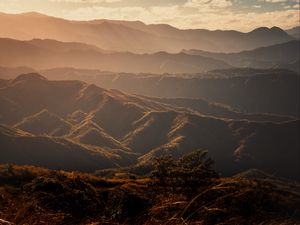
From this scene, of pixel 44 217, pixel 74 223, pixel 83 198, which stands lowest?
pixel 83 198

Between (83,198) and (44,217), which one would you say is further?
(83,198)

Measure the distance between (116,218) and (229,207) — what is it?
2.27 m

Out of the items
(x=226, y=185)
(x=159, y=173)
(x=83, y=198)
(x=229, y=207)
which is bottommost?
(x=159, y=173)

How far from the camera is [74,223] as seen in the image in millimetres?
5891

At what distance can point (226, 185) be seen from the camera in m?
5.02

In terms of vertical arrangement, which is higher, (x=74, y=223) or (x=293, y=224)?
(x=293, y=224)

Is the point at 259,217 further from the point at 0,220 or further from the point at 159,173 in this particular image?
the point at 159,173

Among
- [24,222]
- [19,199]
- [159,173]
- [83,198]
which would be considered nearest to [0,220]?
[24,222]

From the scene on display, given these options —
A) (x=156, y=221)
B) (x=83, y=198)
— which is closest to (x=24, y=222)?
(x=156, y=221)

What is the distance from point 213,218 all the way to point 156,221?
1678mm

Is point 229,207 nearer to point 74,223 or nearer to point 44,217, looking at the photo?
point 74,223

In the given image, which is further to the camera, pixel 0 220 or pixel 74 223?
pixel 74 223

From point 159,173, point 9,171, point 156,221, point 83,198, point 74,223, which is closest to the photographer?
point 156,221

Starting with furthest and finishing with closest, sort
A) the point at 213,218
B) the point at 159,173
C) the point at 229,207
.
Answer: the point at 159,173, the point at 229,207, the point at 213,218
